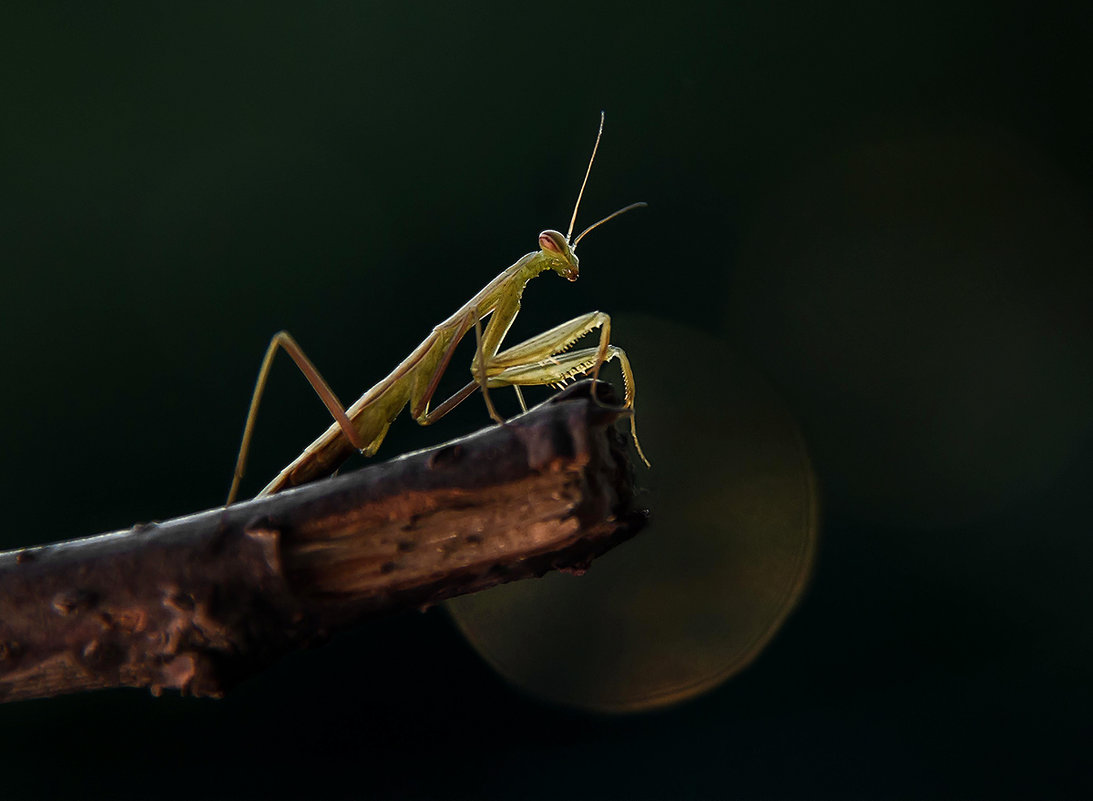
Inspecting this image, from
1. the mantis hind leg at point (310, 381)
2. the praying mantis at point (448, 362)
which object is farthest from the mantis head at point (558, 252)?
the mantis hind leg at point (310, 381)

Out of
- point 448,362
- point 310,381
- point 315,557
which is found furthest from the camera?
point 448,362

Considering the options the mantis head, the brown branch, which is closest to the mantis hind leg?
the brown branch

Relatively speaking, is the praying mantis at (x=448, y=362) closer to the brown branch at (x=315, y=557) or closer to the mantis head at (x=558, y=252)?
the mantis head at (x=558, y=252)

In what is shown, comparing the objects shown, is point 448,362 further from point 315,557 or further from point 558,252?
point 315,557

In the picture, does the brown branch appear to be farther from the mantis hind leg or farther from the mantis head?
the mantis head

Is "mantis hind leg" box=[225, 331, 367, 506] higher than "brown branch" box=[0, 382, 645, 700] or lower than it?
higher

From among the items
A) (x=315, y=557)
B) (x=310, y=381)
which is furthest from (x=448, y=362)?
(x=315, y=557)

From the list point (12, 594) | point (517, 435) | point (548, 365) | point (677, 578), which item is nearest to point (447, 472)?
point (517, 435)

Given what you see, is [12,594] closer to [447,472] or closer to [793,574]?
[447,472]

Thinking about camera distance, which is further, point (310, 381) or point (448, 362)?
point (448, 362)
